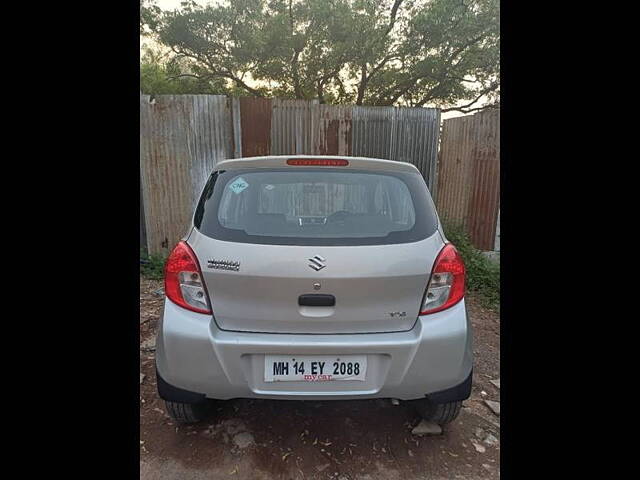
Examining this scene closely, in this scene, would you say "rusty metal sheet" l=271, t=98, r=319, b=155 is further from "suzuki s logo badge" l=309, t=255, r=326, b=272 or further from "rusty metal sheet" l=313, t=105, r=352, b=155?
"suzuki s logo badge" l=309, t=255, r=326, b=272

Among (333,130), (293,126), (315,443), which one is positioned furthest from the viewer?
(333,130)

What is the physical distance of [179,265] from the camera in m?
1.78

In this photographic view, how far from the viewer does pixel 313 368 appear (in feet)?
5.60

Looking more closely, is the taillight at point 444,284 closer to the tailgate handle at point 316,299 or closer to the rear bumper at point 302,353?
the rear bumper at point 302,353

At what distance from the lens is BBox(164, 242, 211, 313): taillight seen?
1.74 m

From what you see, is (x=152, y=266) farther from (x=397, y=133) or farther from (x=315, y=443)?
(x=397, y=133)

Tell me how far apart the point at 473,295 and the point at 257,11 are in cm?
888

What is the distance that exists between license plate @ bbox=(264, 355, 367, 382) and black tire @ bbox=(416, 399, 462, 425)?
68cm

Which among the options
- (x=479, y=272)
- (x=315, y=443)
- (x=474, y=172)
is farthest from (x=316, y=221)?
(x=474, y=172)

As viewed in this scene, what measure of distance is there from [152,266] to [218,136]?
1950 mm

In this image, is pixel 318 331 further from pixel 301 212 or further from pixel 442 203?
pixel 442 203

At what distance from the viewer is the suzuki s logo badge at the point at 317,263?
5.45 feet

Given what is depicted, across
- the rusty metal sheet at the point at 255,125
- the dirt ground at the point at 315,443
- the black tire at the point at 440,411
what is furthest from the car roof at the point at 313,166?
the rusty metal sheet at the point at 255,125

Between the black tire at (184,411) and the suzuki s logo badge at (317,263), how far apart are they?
108 centimetres
